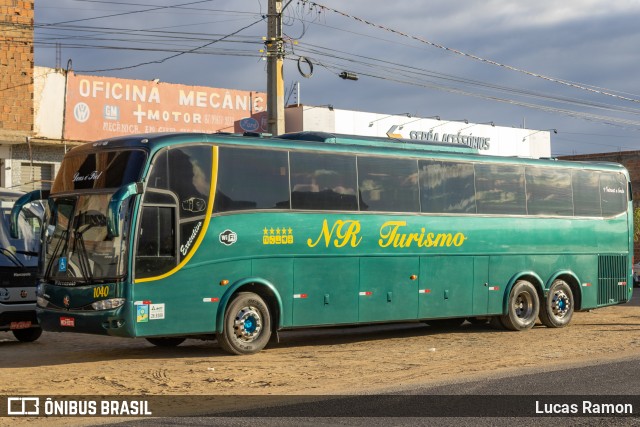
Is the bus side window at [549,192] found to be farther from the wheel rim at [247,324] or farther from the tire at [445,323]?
the wheel rim at [247,324]

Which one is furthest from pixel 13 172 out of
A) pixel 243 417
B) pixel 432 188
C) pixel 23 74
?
pixel 243 417

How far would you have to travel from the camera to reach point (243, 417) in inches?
408

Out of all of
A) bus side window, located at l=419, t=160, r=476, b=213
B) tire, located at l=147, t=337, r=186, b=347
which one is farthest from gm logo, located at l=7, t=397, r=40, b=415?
bus side window, located at l=419, t=160, r=476, b=213

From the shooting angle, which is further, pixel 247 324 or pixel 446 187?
pixel 446 187

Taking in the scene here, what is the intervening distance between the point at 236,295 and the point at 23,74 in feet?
64.6

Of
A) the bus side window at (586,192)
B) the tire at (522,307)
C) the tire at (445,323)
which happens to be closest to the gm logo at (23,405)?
the tire at (522,307)

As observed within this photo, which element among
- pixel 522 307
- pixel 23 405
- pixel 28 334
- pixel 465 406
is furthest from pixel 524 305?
pixel 23 405

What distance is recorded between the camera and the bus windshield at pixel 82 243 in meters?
14.7

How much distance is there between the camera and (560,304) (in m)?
22.0

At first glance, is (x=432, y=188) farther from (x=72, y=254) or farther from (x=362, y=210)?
(x=72, y=254)

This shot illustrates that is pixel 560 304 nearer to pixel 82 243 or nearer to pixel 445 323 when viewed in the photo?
pixel 445 323

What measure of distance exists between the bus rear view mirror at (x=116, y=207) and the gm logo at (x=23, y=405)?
2859 mm

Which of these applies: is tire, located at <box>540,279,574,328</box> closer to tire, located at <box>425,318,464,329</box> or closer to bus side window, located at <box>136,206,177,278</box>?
tire, located at <box>425,318,464,329</box>

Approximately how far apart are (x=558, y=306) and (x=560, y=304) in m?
0.07
